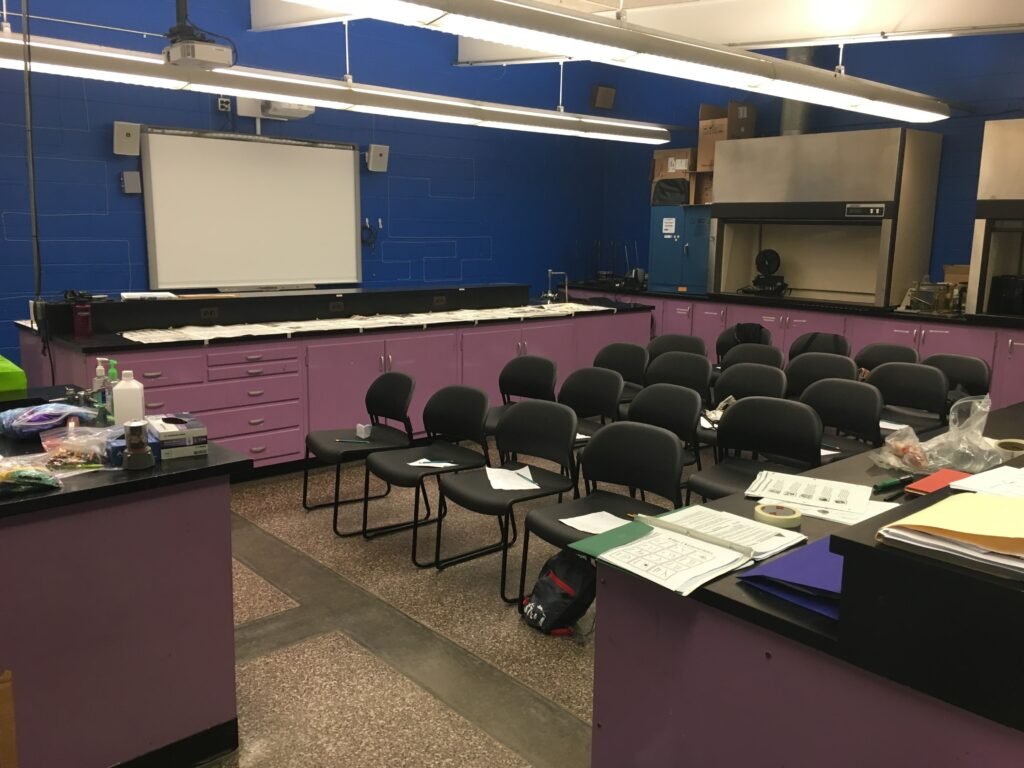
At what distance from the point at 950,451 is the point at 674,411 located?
150 centimetres

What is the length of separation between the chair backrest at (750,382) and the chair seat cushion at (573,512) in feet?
4.99

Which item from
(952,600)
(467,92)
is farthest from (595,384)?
(467,92)

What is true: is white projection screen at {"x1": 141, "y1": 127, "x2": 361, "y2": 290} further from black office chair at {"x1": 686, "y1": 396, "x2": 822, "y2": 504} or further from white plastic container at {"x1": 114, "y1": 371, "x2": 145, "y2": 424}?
black office chair at {"x1": 686, "y1": 396, "x2": 822, "y2": 504}

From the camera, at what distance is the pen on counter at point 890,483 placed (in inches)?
96.7

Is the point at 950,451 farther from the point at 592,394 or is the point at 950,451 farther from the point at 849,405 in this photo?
the point at 592,394

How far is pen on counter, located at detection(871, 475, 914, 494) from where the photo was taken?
8.06ft

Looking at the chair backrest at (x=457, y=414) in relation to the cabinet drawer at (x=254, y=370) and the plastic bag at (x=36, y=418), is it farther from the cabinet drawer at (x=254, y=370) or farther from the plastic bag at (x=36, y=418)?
the plastic bag at (x=36, y=418)

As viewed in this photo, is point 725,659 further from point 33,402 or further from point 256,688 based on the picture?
point 33,402

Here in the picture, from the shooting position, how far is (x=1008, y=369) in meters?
6.05

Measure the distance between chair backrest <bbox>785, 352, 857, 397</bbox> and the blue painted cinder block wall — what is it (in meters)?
3.02

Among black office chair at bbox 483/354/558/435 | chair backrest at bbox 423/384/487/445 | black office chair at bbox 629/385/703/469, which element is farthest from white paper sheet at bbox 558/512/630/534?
black office chair at bbox 483/354/558/435

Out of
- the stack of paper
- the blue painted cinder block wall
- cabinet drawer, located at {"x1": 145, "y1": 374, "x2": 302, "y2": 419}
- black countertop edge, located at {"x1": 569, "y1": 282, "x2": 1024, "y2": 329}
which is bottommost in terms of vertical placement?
cabinet drawer, located at {"x1": 145, "y1": 374, "x2": 302, "y2": 419}

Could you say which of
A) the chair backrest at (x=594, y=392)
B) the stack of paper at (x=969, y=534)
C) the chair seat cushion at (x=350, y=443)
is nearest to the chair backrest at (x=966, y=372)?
the chair backrest at (x=594, y=392)

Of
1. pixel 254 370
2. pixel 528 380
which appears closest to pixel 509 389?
pixel 528 380
